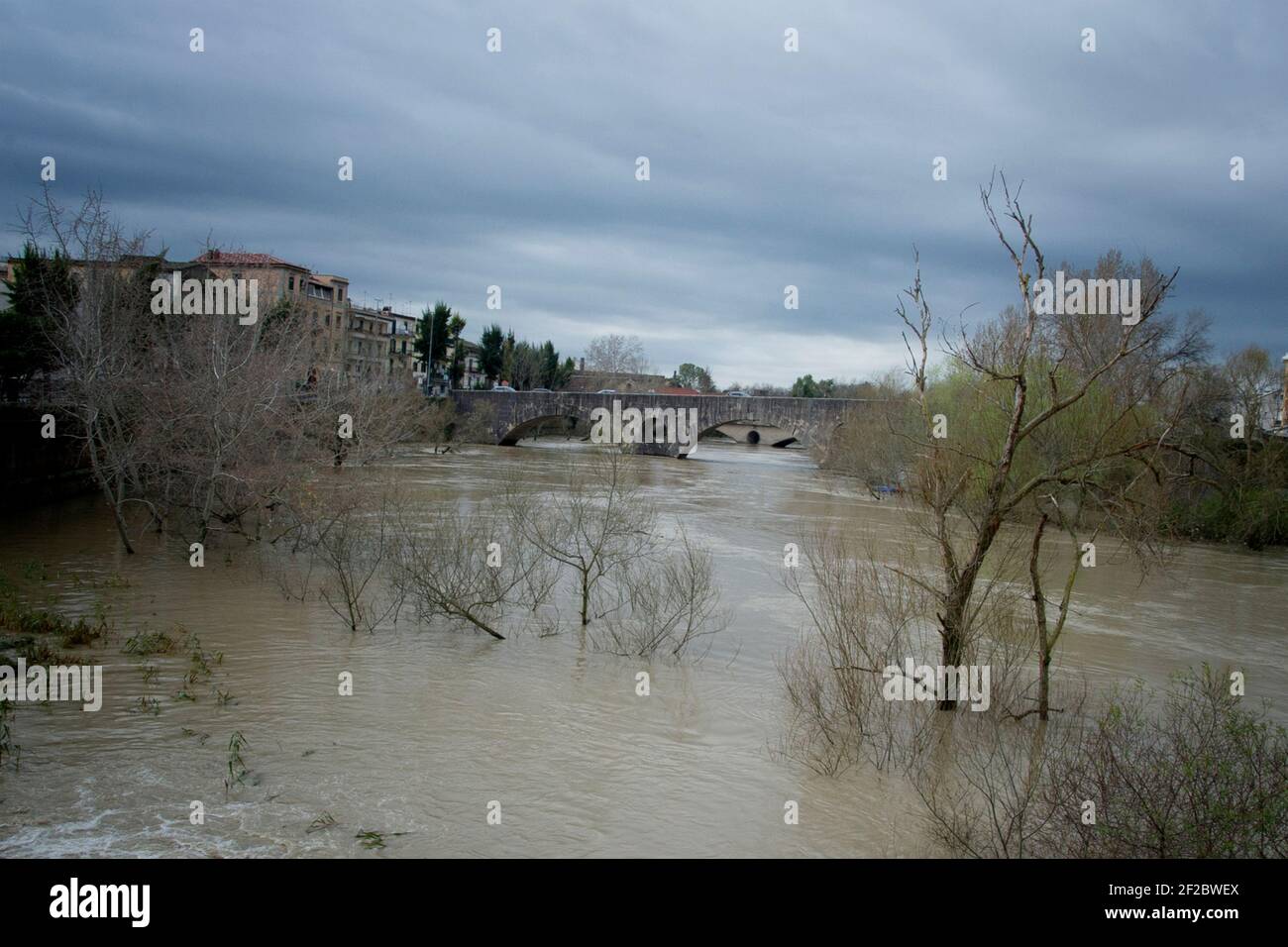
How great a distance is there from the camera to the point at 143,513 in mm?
27406

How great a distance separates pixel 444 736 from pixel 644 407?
6284 centimetres

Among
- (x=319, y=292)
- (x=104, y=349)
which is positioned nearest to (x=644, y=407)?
(x=319, y=292)

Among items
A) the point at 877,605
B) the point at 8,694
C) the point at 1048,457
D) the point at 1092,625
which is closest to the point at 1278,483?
the point at 1048,457

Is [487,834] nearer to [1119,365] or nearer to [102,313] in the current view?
[102,313]

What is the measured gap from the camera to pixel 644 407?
74500 mm

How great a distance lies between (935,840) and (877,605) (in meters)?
3.71

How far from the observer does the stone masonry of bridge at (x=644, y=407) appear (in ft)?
221

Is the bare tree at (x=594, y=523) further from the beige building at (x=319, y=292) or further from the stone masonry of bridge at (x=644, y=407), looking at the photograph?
the stone masonry of bridge at (x=644, y=407)

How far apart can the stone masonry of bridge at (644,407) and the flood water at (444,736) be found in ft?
149

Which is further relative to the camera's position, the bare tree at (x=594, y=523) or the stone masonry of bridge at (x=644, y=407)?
the stone masonry of bridge at (x=644, y=407)

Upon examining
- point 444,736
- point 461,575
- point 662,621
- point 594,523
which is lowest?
point 444,736

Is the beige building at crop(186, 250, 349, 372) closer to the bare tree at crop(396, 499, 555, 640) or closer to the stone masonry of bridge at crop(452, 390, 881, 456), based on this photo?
the stone masonry of bridge at crop(452, 390, 881, 456)

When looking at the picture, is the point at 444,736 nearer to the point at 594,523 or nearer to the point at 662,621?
the point at 662,621

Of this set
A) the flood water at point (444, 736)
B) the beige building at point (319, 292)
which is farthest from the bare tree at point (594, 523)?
the beige building at point (319, 292)
